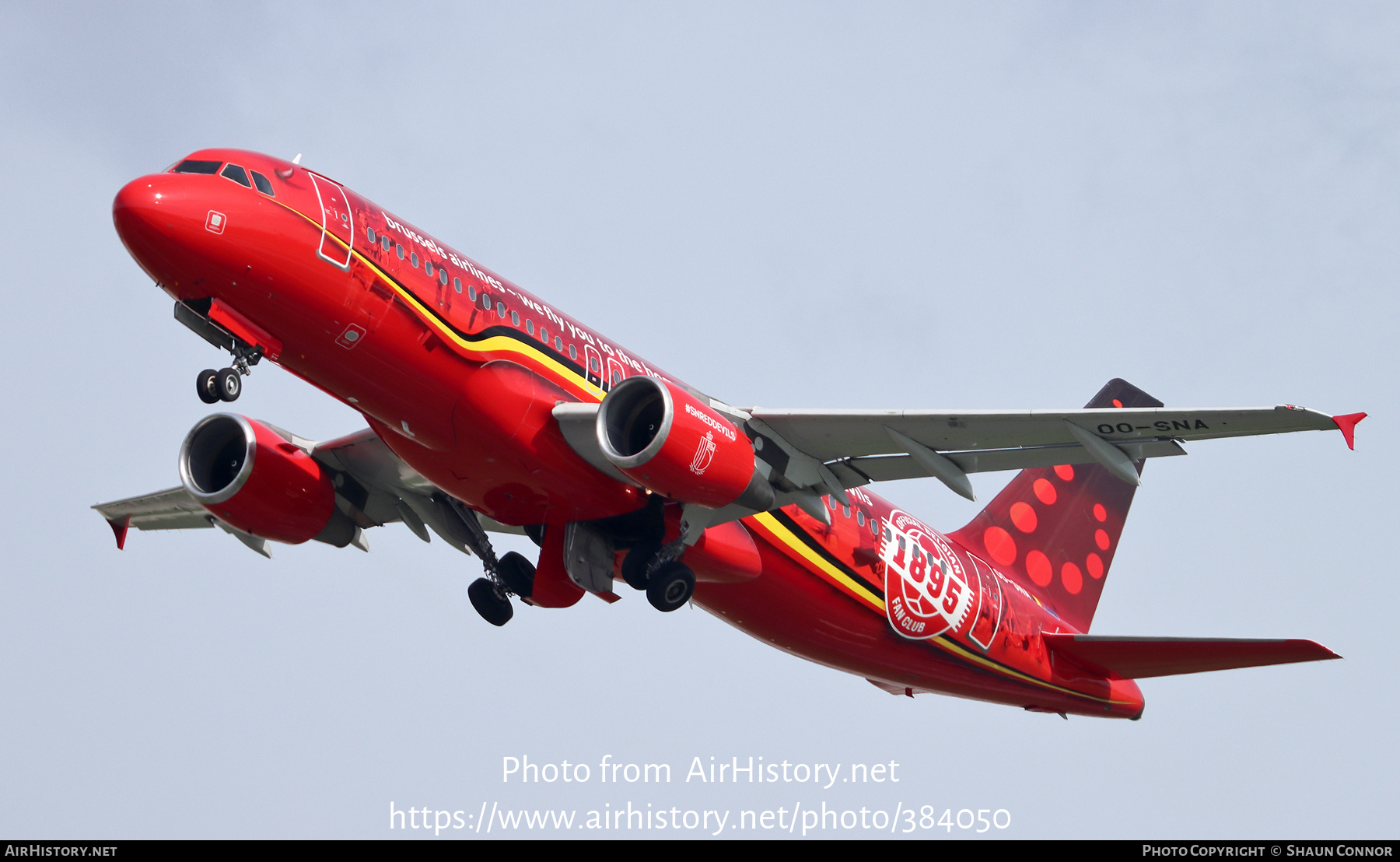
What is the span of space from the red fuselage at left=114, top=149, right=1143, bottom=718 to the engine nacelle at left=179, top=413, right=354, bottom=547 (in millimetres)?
3244

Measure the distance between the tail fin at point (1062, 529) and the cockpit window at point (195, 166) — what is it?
1632 centimetres

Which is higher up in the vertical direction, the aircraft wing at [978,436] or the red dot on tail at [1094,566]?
the red dot on tail at [1094,566]

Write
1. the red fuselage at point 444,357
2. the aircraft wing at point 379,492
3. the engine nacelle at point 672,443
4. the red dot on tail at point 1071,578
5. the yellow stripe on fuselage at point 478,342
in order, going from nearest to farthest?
the red fuselage at point 444,357 < the yellow stripe on fuselage at point 478,342 < the engine nacelle at point 672,443 < the aircraft wing at point 379,492 < the red dot on tail at point 1071,578

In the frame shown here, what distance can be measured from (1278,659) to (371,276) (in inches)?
601

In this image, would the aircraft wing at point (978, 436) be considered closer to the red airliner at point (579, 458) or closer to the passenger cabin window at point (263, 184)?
the red airliner at point (579, 458)

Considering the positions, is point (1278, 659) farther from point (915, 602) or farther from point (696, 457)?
point (696, 457)

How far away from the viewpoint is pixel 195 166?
16.5m

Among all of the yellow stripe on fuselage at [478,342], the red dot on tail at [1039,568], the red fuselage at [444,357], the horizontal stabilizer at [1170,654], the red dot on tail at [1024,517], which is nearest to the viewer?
the red fuselage at [444,357]

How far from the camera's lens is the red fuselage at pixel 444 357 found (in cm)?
1636

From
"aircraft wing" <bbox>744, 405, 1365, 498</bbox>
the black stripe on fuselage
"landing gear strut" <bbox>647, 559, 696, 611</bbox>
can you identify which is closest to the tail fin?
the black stripe on fuselage

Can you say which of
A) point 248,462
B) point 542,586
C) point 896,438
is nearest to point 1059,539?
point 896,438

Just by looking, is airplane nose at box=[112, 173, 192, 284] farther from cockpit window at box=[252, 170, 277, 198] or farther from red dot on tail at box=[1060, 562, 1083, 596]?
red dot on tail at box=[1060, 562, 1083, 596]

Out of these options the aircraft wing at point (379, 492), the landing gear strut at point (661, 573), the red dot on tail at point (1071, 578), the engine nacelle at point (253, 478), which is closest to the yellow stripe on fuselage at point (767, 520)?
the landing gear strut at point (661, 573)

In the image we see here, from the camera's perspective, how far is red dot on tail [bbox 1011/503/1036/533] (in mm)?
28359
